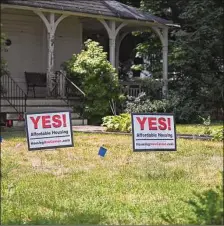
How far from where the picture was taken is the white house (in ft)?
53.2

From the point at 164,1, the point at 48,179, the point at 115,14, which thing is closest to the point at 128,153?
the point at 48,179

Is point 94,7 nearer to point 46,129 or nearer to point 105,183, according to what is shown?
point 46,129

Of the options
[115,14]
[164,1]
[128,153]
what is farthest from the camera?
[164,1]

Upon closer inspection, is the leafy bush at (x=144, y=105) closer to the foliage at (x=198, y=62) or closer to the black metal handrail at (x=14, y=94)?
the foliage at (x=198, y=62)

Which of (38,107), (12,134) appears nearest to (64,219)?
(12,134)

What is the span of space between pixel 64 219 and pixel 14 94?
1250cm

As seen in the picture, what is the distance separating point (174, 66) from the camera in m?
20.6

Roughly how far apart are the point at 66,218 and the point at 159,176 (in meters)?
2.51

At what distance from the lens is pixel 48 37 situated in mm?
17141

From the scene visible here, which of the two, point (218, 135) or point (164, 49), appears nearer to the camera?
point (218, 135)

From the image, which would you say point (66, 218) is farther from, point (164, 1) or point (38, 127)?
point (164, 1)

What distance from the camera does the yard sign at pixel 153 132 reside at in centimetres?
748

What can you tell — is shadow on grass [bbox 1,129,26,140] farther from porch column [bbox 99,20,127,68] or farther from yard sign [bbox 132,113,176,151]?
porch column [bbox 99,20,127,68]

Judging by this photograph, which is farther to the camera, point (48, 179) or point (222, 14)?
point (222, 14)
